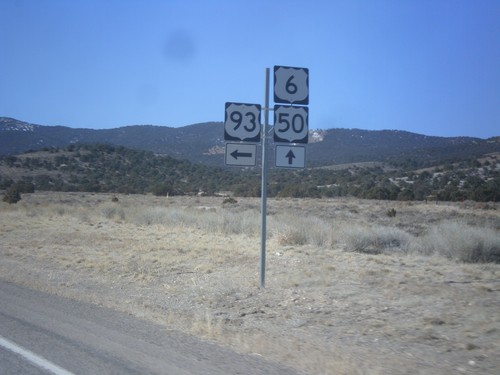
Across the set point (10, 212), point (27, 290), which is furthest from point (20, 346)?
point (10, 212)

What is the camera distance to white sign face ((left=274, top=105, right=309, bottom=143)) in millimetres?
11664

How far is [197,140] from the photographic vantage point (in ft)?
429

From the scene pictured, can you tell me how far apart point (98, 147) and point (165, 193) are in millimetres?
31758

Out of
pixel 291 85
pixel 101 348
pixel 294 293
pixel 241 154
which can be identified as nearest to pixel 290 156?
pixel 241 154

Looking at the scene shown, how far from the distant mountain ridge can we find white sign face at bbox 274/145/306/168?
322ft

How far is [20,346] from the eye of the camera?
7.50m

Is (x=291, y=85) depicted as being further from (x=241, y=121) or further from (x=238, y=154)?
(x=238, y=154)

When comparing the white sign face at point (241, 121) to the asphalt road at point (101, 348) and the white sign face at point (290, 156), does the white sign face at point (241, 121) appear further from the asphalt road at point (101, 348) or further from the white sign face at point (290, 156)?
the asphalt road at point (101, 348)

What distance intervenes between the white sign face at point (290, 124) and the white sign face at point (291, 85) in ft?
0.60

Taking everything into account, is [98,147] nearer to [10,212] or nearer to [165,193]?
[165,193]

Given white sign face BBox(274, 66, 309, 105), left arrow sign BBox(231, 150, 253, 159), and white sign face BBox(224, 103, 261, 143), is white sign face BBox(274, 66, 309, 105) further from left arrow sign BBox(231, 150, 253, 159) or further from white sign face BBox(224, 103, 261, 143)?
left arrow sign BBox(231, 150, 253, 159)

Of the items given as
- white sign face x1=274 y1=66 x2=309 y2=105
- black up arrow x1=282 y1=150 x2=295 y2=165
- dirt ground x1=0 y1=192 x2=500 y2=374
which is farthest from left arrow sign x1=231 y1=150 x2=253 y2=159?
dirt ground x1=0 y1=192 x2=500 y2=374

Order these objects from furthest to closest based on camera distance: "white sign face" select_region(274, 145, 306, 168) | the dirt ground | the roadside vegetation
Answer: the roadside vegetation
"white sign face" select_region(274, 145, 306, 168)
the dirt ground

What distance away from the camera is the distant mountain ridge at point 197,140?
119 meters
